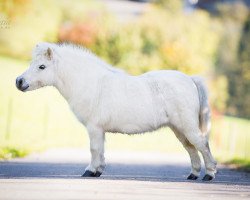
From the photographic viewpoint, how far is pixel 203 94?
16.7 metres

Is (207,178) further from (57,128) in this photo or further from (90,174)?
(57,128)

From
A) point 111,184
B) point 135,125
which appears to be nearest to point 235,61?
point 135,125

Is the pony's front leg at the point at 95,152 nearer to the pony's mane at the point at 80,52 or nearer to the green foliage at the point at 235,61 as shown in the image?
the pony's mane at the point at 80,52

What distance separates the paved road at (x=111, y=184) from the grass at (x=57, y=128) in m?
11.1

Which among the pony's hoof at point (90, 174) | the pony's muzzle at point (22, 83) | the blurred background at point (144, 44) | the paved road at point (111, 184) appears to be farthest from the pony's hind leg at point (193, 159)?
the blurred background at point (144, 44)

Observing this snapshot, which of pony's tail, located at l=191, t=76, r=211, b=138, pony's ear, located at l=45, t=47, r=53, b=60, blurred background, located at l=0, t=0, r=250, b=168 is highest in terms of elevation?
pony's ear, located at l=45, t=47, r=53, b=60

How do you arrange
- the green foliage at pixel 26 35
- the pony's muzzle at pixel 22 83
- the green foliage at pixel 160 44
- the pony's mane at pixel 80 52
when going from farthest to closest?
1. the green foliage at pixel 26 35
2. the green foliage at pixel 160 44
3. the pony's mane at pixel 80 52
4. the pony's muzzle at pixel 22 83

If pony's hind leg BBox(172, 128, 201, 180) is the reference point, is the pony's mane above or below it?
above

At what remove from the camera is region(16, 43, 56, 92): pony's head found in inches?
639

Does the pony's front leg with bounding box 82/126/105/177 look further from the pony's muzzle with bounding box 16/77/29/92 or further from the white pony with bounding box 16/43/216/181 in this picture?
the pony's muzzle with bounding box 16/77/29/92

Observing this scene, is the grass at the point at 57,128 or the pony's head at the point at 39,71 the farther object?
the grass at the point at 57,128

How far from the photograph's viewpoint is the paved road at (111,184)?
12.5 metres

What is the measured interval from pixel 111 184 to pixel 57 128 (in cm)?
3334

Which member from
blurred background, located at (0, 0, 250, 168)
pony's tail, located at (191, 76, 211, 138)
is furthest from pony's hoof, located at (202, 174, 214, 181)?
blurred background, located at (0, 0, 250, 168)
